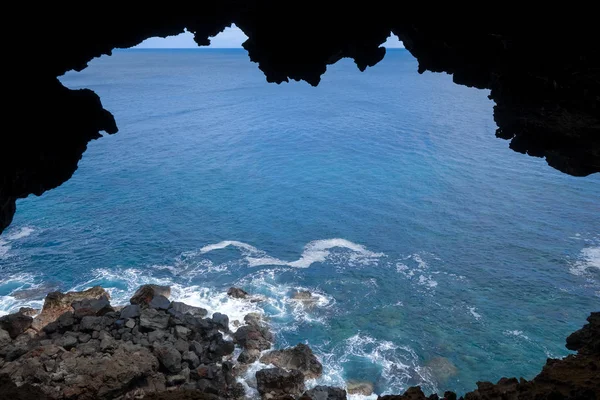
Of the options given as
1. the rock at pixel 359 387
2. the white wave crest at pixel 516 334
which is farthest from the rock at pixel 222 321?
the white wave crest at pixel 516 334

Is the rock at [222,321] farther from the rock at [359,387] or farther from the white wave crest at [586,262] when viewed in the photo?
the white wave crest at [586,262]

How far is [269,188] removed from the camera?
208 ft

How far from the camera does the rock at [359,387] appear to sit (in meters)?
27.8

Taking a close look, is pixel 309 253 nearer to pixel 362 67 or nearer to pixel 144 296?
pixel 144 296

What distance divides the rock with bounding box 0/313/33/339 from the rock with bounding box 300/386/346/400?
20.2 m

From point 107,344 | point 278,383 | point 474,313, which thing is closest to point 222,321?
point 278,383

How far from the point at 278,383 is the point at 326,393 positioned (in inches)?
126

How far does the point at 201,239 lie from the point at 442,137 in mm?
57063

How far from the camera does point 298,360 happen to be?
29.4 m

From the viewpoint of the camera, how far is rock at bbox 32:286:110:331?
31.7 meters

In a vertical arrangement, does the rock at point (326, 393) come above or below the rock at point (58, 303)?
above

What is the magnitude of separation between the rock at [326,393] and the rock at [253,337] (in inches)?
241

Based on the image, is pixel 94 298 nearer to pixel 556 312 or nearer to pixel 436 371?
pixel 436 371

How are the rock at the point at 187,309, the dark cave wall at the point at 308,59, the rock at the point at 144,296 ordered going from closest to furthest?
the dark cave wall at the point at 308,59 → the rock at the point at 187,309 → the rock at the point at 144,296
